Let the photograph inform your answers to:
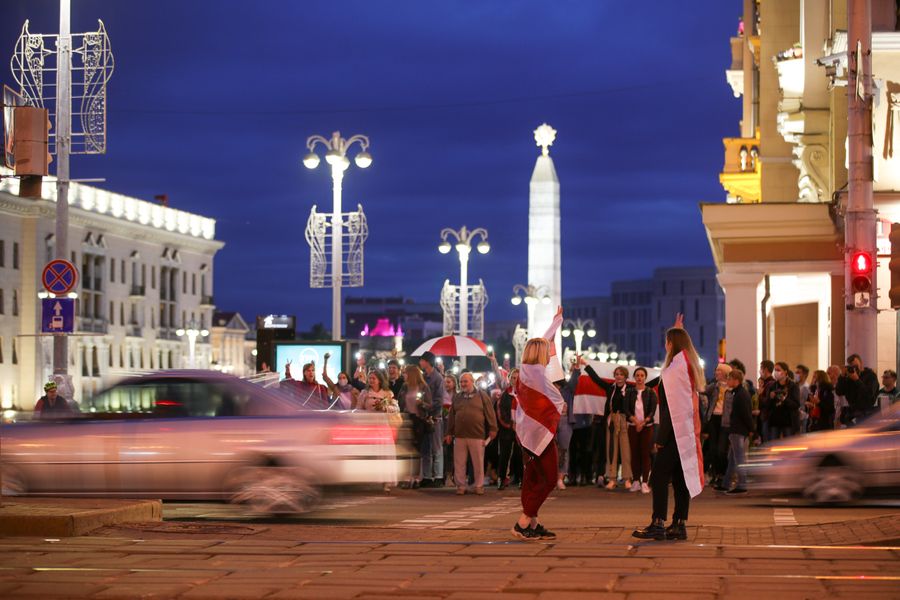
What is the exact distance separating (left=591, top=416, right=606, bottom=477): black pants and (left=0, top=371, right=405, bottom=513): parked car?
8.30 metres

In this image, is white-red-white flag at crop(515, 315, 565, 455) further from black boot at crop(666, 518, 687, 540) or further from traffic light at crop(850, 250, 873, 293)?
traffic light at crop(850, 250, 873, 293)

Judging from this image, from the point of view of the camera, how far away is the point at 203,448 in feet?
53.0

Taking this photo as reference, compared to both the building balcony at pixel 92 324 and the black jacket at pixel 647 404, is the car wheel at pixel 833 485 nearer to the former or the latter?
the black jacket at pixel 647 404

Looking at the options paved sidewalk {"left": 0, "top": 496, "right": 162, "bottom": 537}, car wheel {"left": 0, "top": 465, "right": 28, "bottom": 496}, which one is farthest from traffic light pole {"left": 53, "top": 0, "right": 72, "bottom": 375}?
paved sidewalk {"left": 0, "top": 496, "right": 162, "bottom": 537}

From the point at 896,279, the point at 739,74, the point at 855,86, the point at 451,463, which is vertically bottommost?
the point at 451,463

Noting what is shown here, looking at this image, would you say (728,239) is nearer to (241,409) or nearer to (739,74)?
(241,409)

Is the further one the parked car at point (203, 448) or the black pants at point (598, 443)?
the black pants at point (598, 443)

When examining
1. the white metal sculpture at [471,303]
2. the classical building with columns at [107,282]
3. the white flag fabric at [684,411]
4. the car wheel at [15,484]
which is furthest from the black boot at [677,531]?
the classical building with columns at [107,282]

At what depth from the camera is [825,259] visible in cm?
3422

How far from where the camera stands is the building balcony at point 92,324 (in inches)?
4461

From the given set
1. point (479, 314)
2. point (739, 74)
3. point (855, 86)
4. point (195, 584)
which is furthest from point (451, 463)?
point (739, 74)

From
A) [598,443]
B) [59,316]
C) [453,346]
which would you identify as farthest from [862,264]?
[59,316]

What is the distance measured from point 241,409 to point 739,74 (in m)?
51.7

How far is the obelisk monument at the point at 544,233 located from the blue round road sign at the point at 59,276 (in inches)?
1653
